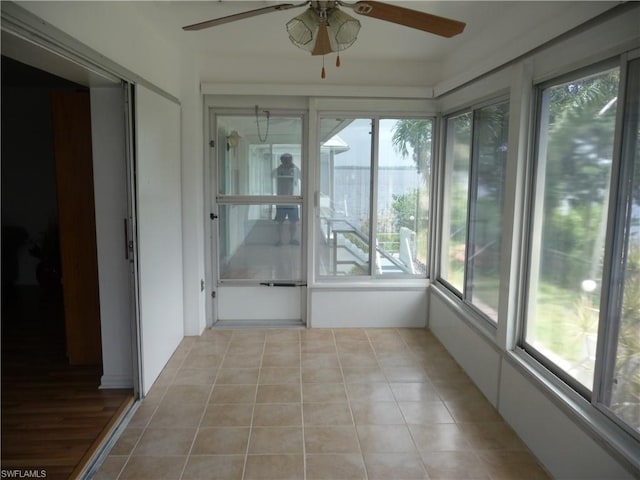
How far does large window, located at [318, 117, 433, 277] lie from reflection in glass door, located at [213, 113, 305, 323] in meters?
0.29

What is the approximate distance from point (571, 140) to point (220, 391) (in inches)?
107

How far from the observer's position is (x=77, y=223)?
329 centimetres

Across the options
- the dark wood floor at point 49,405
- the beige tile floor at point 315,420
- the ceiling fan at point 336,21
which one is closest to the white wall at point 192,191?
the beige tile floor at point 315,420

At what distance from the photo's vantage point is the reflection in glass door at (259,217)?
4.41 meters

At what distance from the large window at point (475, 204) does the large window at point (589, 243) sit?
1.81 feet

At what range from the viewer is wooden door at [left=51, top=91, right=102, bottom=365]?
10.4ft

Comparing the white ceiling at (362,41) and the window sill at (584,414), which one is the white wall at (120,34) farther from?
the window sill at (584,414)

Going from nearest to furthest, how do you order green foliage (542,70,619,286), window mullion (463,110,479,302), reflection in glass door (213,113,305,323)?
green foliage (542,70,619,286), window mullion (463,110,479,302), reflection in glass door (213,113,305,323)

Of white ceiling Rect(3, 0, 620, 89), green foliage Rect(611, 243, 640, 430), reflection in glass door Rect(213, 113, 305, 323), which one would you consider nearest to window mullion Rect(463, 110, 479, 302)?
white ceiling Rect(3, 0, 620, 89)

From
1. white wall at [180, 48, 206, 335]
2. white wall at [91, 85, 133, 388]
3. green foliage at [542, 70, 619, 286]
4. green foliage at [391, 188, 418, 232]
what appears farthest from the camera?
green foliage at [391, 188, 418, 232]

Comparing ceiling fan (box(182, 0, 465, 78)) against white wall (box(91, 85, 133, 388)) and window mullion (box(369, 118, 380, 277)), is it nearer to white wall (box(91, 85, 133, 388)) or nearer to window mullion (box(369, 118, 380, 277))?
white wall (box(91, 85, 133, 388))

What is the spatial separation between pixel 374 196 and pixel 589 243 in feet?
8.02

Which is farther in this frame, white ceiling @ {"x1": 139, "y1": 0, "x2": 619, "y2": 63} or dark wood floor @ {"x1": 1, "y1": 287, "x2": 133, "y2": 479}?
white ceiling @ {"x1": 139, "y1": 0, "x2": 619, "y2": 63}

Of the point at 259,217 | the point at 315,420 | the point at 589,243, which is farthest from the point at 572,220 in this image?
the point at 259,217
